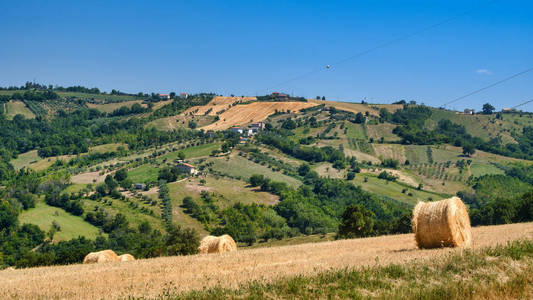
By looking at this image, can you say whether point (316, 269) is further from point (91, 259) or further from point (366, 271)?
point (91, 259)

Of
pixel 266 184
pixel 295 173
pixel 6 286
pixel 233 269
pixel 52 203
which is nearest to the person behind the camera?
pixel 6 286

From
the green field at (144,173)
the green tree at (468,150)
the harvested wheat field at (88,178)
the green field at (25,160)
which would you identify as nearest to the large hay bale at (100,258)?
the green field at (144,173)

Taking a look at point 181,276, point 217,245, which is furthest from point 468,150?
point 181,276

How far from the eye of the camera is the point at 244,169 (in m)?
152

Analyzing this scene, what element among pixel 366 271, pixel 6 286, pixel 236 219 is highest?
pixel 366 271

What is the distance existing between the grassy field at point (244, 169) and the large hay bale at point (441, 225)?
386 ft

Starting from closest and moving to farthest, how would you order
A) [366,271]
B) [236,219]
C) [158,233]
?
[366,271], [158,233], [236,219]

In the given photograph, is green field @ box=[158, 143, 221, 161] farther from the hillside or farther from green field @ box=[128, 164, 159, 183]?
green field @ box=[128, 164, 159, 183]

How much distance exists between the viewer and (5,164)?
571 ft

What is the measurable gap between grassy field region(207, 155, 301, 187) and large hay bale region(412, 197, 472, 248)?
4635 inches

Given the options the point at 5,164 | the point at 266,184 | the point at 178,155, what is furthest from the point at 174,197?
the point at 5,164

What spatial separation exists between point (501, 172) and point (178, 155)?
101957 mm

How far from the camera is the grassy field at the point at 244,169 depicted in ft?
486

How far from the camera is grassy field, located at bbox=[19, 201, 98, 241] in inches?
3943
